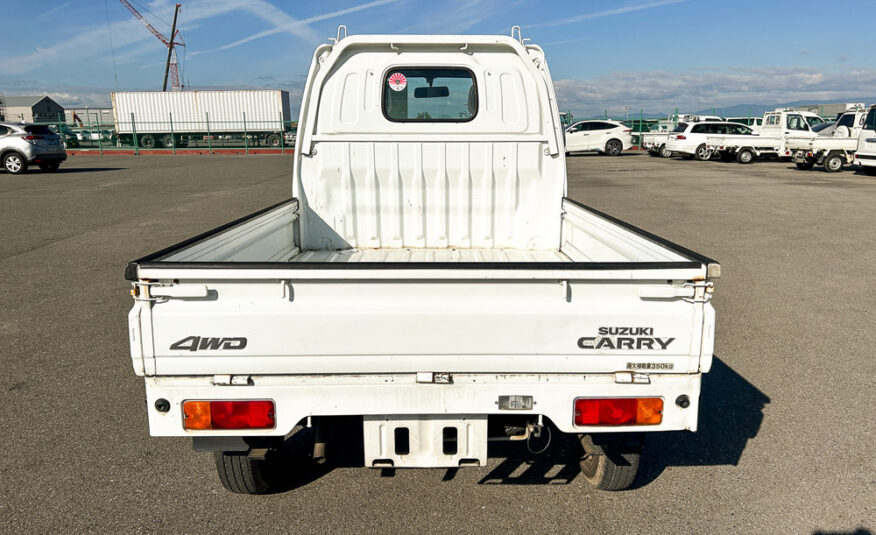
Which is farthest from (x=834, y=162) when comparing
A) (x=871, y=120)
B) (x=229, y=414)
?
(x=229, y=414)

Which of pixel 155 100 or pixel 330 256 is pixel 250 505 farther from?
pixel 155 100

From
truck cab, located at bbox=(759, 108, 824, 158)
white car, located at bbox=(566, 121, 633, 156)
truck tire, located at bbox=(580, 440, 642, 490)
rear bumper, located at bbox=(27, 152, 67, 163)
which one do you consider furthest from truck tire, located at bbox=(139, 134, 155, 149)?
truck tire, located at bbox=(580, 440, 642, 490)

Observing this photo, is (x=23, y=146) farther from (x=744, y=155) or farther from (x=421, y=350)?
(x=744, y=155)

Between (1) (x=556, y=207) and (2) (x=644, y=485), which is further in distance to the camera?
(1) (x=556, y=207)

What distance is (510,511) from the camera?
130 inches

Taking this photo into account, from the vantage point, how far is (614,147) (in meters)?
33.3

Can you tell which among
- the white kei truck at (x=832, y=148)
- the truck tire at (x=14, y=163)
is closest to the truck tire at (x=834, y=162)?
the white kei truck at (x=832, y=148)

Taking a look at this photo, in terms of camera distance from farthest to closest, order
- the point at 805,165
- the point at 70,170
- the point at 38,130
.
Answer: the point at 70,170 < the point at 805,165 < the point at 38,130

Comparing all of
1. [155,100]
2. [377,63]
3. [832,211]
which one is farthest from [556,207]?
[155,100]

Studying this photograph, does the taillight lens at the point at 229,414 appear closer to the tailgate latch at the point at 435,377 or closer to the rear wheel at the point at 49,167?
the tailgate latch at the point at 435,377

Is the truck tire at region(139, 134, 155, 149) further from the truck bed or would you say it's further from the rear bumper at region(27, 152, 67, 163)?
the truck bed

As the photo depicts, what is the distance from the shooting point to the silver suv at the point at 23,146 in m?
21.9

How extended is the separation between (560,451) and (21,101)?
114m

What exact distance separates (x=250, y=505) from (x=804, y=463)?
9.91 ft
